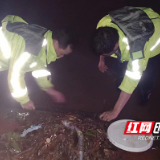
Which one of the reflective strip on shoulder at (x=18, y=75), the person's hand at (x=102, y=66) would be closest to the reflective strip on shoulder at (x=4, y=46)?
the reflective strip on shoulder at (x=18, y=75)

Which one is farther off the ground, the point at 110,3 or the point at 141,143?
the point at 110,3

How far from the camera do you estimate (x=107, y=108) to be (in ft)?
9.53

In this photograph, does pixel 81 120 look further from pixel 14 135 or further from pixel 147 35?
pixel 147 35

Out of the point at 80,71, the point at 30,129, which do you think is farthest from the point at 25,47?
the point at 80,71

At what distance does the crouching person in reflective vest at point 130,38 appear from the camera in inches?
71.6

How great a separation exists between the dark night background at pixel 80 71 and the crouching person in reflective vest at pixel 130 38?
943mm

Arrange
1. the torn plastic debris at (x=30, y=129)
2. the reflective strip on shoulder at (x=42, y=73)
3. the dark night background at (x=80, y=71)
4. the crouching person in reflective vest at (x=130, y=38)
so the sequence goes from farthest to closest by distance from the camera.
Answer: the dark night background at (x=80, y=71) < the reflective strip on shoulder at (x=42, y=73) < the torn plastic debris at (x=30, y=129) < the crouching person in reflective vest at (x=130, y=38)

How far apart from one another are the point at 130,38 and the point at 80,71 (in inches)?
69.8

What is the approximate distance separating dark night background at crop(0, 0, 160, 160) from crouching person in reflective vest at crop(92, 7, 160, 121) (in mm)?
943

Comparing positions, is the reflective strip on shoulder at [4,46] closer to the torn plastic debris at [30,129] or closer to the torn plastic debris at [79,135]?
the torn plastic debris at [30,129]

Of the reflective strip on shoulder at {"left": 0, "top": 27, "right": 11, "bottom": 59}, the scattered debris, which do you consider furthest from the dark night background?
the reflective strip on shoulder at {"left": 0, "top": 27, "right": 11, "bottom": 59}

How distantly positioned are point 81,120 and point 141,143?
0.77 metres

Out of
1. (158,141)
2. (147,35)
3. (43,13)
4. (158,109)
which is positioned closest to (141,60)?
(147,35)

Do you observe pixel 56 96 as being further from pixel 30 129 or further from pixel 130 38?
pixel 130 38
